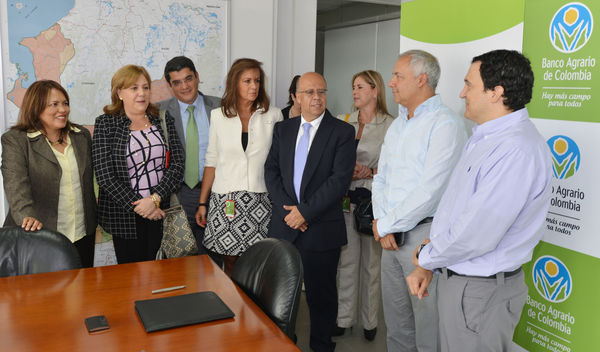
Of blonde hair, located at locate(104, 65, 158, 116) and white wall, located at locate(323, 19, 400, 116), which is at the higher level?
white wall, located at locate(323, 19, 400, 116)

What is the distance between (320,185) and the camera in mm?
2949

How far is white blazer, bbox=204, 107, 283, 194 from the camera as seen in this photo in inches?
123

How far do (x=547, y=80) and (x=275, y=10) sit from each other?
2716mm

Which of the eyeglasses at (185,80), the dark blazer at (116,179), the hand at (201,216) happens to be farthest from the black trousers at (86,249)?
the eyeglasses at (185,80)

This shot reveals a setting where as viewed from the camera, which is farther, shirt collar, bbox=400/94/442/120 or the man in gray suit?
the man in gray suit

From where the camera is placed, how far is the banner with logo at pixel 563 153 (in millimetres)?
2150

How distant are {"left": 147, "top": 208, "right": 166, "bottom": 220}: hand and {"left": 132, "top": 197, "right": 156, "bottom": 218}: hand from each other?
0.06ft

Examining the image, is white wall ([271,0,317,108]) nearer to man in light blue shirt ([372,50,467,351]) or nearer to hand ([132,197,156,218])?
hand ([132,197,156,218])

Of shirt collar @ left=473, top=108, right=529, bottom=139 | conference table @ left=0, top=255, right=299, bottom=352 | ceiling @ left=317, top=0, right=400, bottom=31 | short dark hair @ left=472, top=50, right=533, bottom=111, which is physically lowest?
conference table @ left=0, top=255, right=299, bottom=352

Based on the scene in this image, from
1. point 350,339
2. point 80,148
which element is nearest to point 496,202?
point 350,339

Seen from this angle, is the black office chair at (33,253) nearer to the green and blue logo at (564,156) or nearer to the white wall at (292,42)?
the green and blue logo at (564,156)

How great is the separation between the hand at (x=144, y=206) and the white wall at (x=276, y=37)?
181 centimetres

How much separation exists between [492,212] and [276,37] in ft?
10.4

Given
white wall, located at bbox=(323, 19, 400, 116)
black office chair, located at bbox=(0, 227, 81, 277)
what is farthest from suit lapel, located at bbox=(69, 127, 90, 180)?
white wall, located at bbox=(323, 19, 400, 116)
